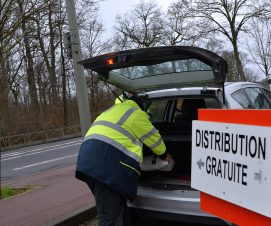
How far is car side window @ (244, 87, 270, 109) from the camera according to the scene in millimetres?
6119

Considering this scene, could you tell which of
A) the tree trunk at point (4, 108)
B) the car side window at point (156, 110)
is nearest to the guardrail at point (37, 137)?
the tree trunk at point (4, 108)

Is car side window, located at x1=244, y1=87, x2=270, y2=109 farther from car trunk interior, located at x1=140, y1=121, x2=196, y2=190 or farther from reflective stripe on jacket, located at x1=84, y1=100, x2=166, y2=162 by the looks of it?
reflective stripe on jacket, located at x1=84, y1=100, x2=166, y2=162

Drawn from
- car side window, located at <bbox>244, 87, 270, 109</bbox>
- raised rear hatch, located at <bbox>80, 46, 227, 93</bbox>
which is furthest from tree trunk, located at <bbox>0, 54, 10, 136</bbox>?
raised rear hatch, located at <bbox>80, 46, 227, 93</bbox>

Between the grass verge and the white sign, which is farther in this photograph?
the grass verge

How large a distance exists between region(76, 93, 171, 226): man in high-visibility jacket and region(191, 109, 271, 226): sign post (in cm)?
133

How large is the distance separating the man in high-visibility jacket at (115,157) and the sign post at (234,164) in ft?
4.36

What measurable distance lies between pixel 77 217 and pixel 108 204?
1.90 meters

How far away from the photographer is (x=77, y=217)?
6395mm

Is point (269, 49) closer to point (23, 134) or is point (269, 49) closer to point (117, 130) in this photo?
point (23, 134)

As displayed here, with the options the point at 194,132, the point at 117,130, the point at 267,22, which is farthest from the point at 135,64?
the point at 267,22

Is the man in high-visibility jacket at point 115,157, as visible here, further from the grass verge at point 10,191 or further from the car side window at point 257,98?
the grass verge at point 10,191

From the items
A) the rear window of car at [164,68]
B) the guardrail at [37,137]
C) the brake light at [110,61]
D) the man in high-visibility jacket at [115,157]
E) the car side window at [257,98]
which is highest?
the brake light at [110,61]

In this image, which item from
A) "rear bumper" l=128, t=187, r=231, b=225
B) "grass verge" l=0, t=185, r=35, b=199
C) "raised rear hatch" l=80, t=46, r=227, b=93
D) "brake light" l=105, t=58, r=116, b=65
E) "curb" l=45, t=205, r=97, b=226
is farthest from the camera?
"grass verge" l=0, t=185, r=35, b=199

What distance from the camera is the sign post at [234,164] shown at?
8.42 feet
